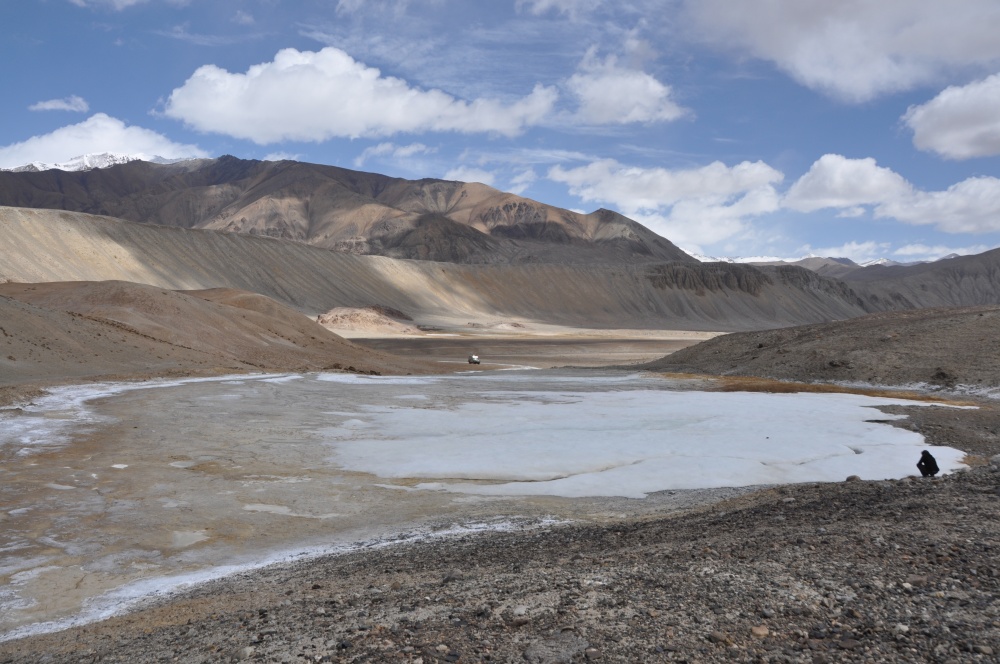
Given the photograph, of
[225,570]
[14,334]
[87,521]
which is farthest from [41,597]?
[14,334]

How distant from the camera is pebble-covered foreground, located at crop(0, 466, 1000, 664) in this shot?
414cm

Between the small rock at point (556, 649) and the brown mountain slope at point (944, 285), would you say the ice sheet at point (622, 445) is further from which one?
the brown mountain slope at point (944, 285)

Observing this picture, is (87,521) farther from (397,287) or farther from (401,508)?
(397,287)

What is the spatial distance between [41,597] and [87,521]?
2.19 meters

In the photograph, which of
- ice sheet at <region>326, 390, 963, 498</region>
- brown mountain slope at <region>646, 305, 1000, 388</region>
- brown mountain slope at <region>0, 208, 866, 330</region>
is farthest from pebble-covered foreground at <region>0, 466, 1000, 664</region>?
brown mountain slope at <region>0, 208, 866, 330</region>

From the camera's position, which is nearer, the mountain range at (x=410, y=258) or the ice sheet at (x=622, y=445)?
the ice sheet at (x=622, y=445)

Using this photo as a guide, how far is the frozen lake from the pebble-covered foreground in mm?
1150

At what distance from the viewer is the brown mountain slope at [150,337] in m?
21.6

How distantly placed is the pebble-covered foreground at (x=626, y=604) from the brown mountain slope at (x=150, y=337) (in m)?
15.6

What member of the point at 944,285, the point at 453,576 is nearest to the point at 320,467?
the point at 453,576

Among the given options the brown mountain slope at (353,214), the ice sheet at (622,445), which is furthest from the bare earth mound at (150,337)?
the brown mountain slope at (353,214)

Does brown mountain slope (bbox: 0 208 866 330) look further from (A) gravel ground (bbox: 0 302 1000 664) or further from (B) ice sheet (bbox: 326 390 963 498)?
(A) gravel ground (bbox: 0 302 1000 664)

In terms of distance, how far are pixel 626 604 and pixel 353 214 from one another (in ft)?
533

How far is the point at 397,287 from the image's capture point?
93.9 metres
